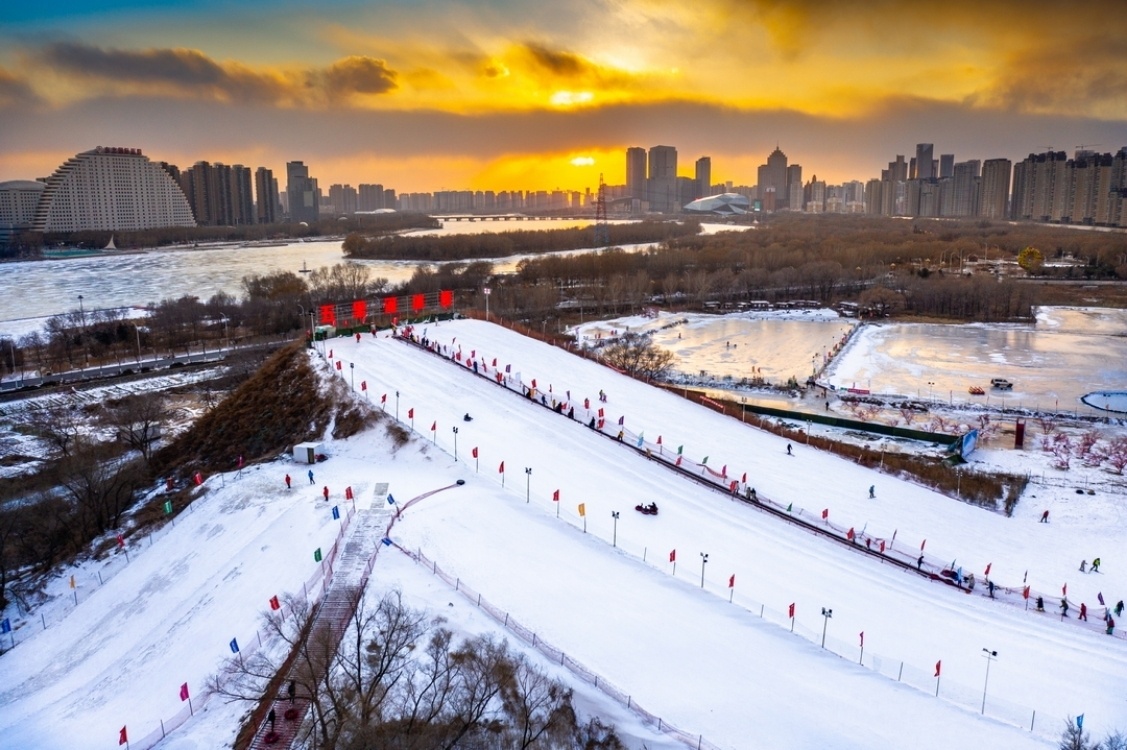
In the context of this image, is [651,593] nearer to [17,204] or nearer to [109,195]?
[109,195]

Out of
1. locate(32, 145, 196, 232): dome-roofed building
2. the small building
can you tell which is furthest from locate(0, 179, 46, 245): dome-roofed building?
the small building

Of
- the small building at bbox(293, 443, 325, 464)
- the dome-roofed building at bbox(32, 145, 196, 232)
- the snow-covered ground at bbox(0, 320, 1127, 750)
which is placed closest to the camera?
the snow-covered ground at bbox(0, 320, 1127, 750)

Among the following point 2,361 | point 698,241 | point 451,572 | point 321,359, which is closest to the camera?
point 451,572

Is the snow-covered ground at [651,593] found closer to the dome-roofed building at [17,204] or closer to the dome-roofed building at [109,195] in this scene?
the dome-roofed building at [109,195]

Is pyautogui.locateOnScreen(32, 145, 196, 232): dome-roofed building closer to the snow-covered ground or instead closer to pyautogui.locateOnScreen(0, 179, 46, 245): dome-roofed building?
pyautogui.locateOnScreen(0, 179, 46, 245): dome-roofed building

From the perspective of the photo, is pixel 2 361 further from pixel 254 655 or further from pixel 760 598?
pixel 760 598

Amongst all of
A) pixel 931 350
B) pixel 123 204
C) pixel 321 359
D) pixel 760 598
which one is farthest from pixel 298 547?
pixel 123 204

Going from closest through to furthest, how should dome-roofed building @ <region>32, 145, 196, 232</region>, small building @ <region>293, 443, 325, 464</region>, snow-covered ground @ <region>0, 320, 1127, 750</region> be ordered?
snow-covered ground @ <region>0, 320, 1127, 750</region>, small building @ <region>293, 443, 325, 464</region>, dome-roofed building @ <region>32, 145, 196, 232</region>

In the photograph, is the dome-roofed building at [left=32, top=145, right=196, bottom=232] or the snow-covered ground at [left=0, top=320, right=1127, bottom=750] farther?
the dome-roofed building at [left=32, top=145, right=196, bottom=232]
